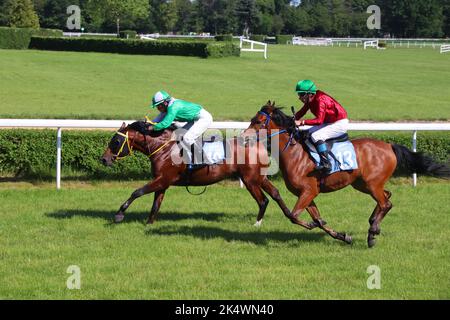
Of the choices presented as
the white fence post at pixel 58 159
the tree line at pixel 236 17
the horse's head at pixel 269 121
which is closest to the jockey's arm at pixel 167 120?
the horse's head at pixel 269 121

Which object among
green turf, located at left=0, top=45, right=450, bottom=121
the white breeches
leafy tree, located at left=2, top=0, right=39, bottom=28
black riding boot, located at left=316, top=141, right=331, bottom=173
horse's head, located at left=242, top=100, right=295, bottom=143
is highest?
leafy tree, located at left=2, top=0, right=39, bottom=28

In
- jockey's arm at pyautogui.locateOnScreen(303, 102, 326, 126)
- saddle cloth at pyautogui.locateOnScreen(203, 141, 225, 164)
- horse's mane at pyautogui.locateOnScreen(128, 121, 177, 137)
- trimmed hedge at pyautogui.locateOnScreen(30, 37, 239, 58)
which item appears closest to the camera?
jockey's arm at pyautogui.locateOnScreen(303, 102, 326, 126)

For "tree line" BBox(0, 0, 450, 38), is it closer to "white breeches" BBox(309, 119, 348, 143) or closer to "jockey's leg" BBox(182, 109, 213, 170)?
"jockey's leg" BBox(182, 109, 213, 170)

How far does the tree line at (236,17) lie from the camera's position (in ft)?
209

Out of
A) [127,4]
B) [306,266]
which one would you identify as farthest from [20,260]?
[127,4]

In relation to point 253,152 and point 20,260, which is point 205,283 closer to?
point 20,260

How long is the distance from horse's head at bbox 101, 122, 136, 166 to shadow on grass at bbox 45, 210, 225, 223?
729 mm

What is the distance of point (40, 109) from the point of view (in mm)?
18578

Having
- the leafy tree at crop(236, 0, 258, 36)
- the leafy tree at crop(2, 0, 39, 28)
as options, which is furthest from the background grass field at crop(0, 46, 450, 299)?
the leafy tree at crop(236, 0, 258, 36)

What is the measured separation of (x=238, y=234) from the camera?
788 cm

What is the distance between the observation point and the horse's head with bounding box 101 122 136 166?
8.24m

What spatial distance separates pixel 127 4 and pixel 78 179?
177 feet

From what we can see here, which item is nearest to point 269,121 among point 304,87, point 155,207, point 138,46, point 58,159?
point 304,87

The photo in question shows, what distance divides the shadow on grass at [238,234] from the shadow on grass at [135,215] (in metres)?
0.58
